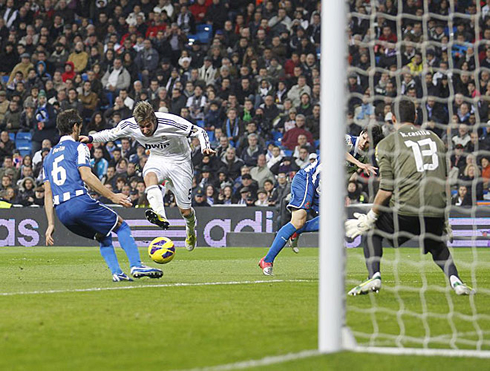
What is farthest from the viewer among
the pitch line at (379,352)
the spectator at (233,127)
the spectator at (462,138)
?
the spectator at (233,127)

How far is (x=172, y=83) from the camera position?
2211 cm

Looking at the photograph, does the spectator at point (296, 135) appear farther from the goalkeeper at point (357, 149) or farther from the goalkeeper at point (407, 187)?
the goalkeeper at point (407, 187)

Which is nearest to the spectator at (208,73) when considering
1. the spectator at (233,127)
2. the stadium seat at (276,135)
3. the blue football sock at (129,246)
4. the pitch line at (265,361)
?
the spectator at (233,127)

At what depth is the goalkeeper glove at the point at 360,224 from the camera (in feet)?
22.7

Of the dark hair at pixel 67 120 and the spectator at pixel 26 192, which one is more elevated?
the dark hair at pixel 67 120

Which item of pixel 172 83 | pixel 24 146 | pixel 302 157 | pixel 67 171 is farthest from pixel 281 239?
pixel 24 146

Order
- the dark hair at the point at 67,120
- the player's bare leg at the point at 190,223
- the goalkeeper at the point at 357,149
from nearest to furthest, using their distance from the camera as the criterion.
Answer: the dark hair at the point at 67,120 < the goalkeeper at the point at 357,149 < the player's bare leg at the point at 190,223

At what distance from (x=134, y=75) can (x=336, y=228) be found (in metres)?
18.9

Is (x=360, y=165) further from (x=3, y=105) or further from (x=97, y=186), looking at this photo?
(x=3, y=105)

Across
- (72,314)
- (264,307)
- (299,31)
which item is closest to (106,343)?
(72,314)

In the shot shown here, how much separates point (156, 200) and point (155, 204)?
0.06 m

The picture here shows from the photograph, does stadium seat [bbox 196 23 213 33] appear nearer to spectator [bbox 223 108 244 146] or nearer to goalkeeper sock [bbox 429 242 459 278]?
spectator [bbox 223 108 244 146]

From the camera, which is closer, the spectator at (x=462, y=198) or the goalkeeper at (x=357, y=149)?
the goalkeeper at (x=357, y=149)

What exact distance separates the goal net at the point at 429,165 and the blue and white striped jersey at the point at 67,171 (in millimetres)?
2800
